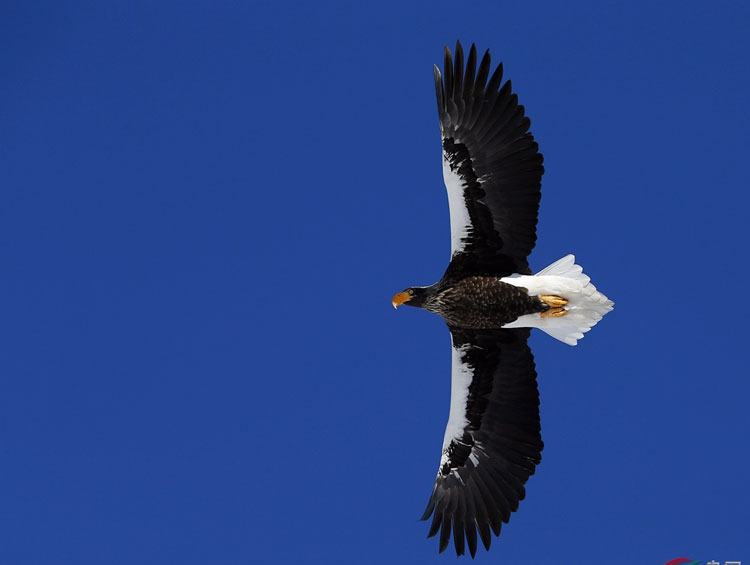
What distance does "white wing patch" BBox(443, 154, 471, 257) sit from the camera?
10430mm

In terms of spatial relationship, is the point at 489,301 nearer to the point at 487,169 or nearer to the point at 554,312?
the point at 554,312

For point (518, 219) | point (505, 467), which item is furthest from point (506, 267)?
→ point (505, 467)

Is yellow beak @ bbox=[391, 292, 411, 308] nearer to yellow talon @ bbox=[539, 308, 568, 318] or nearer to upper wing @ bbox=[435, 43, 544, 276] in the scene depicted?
upper wing @ bbox=[435, 43, 544, 276]

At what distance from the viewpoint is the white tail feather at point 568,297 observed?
10328mm

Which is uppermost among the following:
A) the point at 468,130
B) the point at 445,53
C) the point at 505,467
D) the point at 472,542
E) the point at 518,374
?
the point at 445,53

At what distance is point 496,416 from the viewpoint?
11.0 metres

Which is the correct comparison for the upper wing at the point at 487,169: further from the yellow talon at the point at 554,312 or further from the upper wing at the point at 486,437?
the upper wing at the point at 486,437

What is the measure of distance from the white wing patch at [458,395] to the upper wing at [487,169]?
3.96 ft

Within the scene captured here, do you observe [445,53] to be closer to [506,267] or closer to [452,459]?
[506,267]

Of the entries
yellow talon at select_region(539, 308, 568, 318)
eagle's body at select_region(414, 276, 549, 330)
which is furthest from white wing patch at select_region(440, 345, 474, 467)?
yellow talon at select_region(539, 308, 568, 318)

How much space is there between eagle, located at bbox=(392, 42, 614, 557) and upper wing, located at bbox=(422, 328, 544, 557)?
0.04 feet

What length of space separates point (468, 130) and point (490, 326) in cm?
234

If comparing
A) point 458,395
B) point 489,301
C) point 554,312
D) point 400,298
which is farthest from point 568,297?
point 400,298

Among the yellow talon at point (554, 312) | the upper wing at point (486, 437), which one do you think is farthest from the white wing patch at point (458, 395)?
the yellow talon at point (554, 312)
